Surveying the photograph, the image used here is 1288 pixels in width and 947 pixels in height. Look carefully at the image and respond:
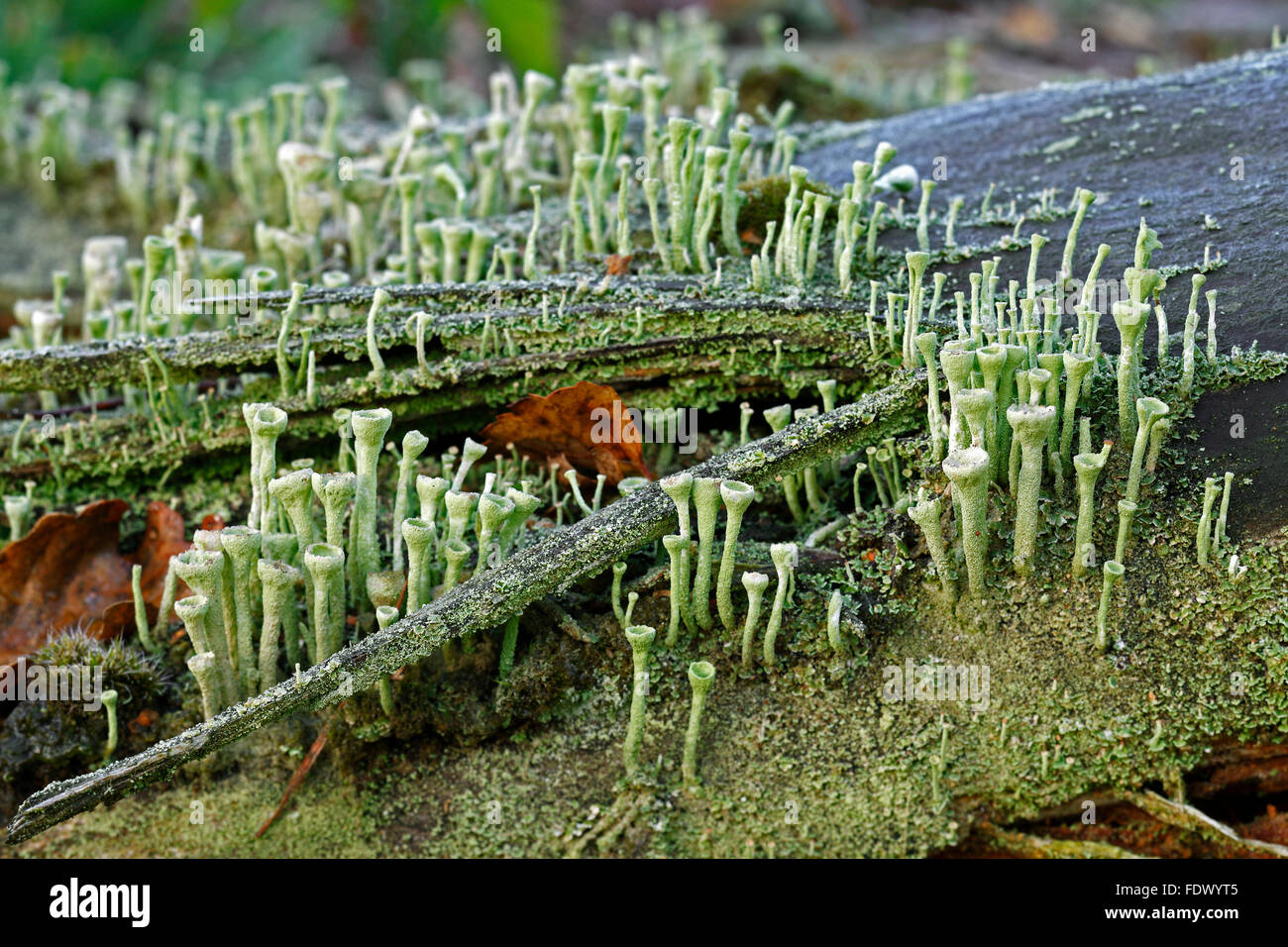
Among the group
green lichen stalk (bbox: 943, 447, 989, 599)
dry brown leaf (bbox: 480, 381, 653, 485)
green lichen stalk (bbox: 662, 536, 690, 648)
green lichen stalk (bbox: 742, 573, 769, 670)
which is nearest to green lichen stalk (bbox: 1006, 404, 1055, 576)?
green lichen stalk (bbox: 943, 447, 989, 599)

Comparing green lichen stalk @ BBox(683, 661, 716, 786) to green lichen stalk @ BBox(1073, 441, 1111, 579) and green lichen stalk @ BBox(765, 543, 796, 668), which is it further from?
green lichen stalk @ BBox(1073, 441, 1111, 579)

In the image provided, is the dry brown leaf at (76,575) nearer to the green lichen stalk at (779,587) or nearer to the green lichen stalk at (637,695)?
the green lichen stalk at (637,695)

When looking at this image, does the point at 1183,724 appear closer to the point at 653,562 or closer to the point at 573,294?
the point at 653,562

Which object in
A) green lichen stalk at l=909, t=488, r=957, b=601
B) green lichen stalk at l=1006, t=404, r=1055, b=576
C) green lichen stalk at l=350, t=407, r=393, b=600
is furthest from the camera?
green lichen stalk at l=350, t=407, r=393, b=600

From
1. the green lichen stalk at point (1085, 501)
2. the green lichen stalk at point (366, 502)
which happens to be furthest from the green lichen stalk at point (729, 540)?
the green lichen stalk at point (366, 502)

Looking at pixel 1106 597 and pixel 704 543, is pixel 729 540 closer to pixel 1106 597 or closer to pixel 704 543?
pixel 704 543
